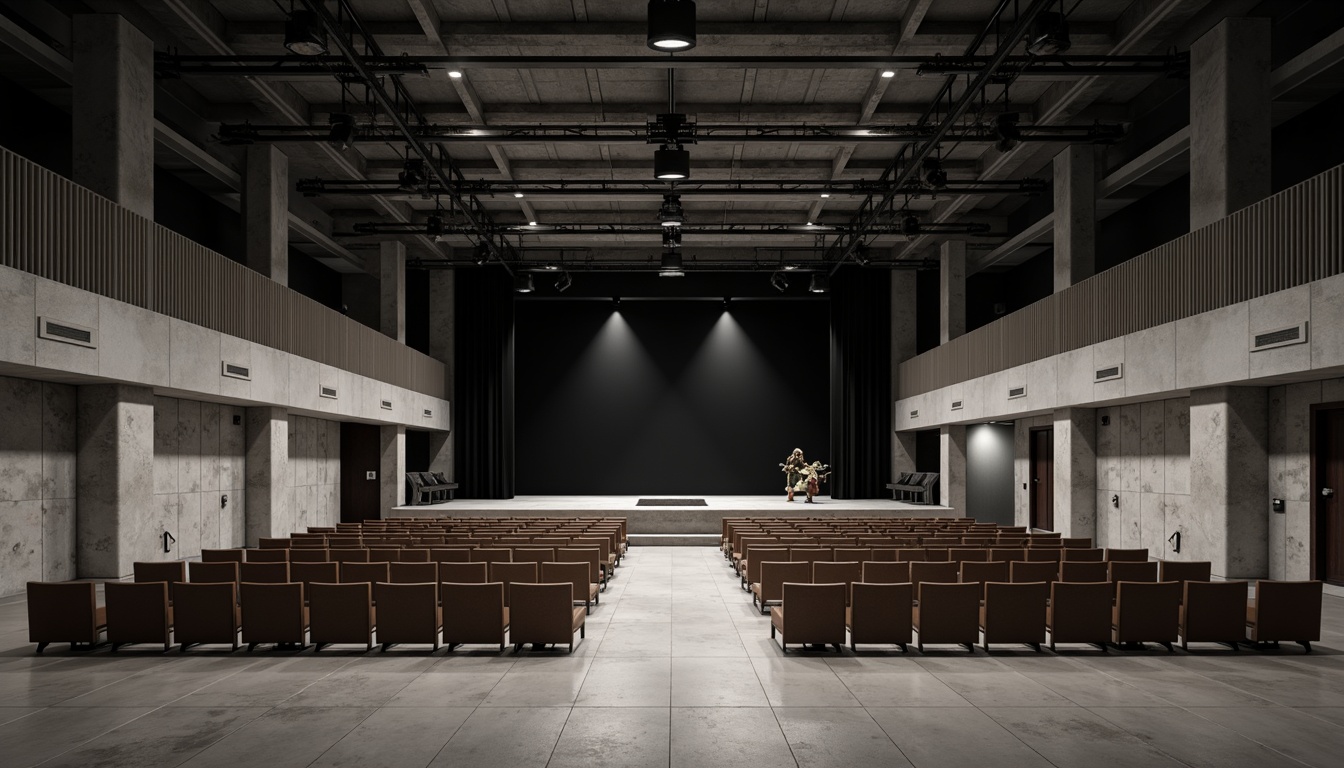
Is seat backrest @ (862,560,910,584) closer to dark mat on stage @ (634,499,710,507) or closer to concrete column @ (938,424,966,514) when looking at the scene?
dark mat on stage @ (634,499,710,507)

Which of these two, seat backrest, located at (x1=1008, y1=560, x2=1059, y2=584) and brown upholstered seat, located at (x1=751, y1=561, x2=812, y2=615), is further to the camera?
brown upholstered seat, located at (x1=751, y1=561, x2=812, y2=615)

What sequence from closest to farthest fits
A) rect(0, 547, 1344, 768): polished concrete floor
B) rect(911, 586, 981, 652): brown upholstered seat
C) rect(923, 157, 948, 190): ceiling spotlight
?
rect(0, 547, 1344, 768): polished concrete floor < rect(911, 586, 981, 652): brown upholstered seat < rect(923, 157, 948, 190): ceiling spotlight

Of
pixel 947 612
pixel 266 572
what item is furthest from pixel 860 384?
pixel 266 572

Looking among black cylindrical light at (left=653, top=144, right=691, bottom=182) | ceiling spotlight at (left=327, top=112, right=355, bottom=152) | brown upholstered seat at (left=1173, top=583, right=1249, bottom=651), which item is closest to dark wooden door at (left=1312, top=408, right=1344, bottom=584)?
brown upholstered seat at (left=1173, top=583, right=1249, bottom=651)

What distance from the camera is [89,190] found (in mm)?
11859

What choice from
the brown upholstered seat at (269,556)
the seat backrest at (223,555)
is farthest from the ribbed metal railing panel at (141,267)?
the brown upholstered seat at (269,556)

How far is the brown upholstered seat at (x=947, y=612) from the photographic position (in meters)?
8.14

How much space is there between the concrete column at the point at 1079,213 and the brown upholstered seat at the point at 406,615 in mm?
14247

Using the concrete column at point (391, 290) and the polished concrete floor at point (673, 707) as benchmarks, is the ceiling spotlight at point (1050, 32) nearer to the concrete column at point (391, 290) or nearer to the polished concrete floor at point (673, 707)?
the polished concrete floor at point (673, 707)

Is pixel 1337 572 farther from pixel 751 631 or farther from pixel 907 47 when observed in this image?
pixel 907 47

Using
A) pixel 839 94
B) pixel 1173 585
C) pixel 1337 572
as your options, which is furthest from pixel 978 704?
pixel 839 94

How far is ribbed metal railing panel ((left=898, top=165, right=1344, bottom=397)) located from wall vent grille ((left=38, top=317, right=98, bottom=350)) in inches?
574

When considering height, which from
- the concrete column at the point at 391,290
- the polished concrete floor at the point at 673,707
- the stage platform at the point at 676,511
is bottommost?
the stage platform at the point at 676,511

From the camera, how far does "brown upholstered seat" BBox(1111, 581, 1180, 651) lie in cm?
816
